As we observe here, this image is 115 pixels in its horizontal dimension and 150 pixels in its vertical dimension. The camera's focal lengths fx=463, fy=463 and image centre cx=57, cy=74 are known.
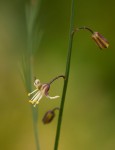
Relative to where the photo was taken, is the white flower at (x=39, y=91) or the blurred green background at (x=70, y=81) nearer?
the white flower at (x=39, y=91)

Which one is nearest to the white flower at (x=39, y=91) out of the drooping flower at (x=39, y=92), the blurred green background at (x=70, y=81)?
the drooping flower at (x=39, y=92)

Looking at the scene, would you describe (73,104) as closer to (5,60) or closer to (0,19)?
(5,60)

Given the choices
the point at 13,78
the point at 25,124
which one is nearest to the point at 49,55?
the point at 13,78

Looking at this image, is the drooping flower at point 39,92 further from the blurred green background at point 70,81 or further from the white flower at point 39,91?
the blurred green background at point 70,81

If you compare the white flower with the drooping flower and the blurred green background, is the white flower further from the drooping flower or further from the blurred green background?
the blurred green background

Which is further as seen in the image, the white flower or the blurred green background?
the blurred green background

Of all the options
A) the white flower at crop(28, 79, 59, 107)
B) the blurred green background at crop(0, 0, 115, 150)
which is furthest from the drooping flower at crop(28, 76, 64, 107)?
the blurred green background at crop(0, 0, 115, 150)

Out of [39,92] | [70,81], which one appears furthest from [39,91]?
[70,81]

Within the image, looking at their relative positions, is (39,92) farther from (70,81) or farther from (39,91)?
(70,81)
